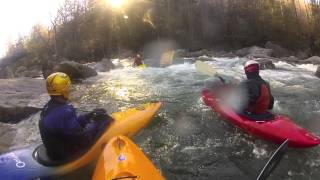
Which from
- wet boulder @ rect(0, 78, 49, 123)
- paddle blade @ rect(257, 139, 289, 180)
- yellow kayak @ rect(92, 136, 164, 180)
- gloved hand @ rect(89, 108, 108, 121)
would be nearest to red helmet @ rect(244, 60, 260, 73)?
paddle blade @ rect(257, 139, 289, 180)

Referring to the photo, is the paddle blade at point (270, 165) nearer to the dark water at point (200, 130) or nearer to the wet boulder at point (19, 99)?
the dark water at point (200, 130)

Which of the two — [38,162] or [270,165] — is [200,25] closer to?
[38,162]

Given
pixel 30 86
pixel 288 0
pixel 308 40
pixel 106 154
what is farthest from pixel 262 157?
pixel 288 0

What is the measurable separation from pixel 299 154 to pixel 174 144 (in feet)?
6.12

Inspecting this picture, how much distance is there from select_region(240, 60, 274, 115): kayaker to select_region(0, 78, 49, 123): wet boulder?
4.31 m

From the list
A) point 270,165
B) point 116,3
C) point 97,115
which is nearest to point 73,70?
point 97,115

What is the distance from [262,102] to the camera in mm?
5969

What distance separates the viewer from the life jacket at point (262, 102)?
19.5ft

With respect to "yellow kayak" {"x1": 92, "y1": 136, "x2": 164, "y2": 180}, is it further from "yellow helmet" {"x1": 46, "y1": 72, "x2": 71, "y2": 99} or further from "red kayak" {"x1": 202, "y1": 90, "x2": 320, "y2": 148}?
"red kayak" {"x1": 202, "y1": 90, "x2": 320, "y2": 148}

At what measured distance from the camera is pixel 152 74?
13891 millimetres

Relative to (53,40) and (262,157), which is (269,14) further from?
(262,157)

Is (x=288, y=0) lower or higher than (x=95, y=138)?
higher

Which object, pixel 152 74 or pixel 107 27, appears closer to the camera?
pixel 152 74

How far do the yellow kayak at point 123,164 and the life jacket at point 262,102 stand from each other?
8.23 feet
